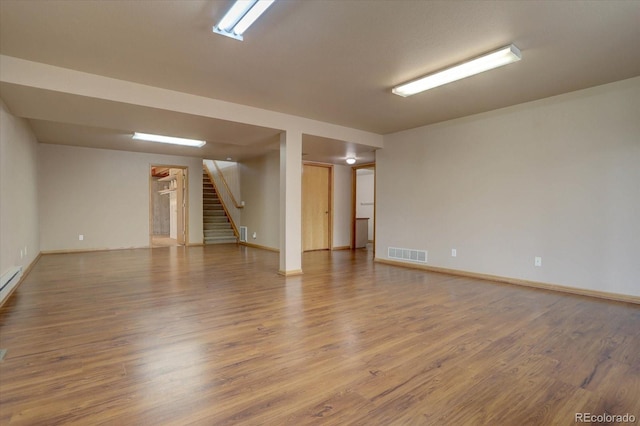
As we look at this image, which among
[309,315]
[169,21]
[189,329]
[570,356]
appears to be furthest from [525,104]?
[189,329]

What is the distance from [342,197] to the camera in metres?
8.55

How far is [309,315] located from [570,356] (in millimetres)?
2055

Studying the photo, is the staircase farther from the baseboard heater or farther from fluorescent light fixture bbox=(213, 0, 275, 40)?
fluorescent light fixture bbox=(213, 0, 275, 40)

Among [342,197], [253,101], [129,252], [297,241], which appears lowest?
[129,252]

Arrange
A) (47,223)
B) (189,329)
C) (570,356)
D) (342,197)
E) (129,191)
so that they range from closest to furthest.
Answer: (570,356) → (189,329) → (47,223) → (129,191) → (342,197)

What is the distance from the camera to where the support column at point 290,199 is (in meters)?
4.92

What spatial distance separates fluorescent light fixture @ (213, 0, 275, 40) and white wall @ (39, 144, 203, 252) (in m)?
6.53

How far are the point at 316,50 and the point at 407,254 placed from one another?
4076 mm

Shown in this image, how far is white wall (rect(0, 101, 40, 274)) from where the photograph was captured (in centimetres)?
358

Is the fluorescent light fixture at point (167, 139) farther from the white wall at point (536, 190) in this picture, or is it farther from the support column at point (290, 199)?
the white wall at point (536, 190)

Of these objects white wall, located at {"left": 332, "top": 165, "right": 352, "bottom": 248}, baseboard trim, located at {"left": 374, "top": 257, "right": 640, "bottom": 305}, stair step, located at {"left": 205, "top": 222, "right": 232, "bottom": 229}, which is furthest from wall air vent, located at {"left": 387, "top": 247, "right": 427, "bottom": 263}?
stair step, located at {"left": 205, "top": 222, "right": 232, "bottom": 229}

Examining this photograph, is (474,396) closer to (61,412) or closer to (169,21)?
(61,412)

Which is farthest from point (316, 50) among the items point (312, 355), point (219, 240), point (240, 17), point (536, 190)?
point (219, 240)

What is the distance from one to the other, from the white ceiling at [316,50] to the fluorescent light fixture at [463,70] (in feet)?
0.24
